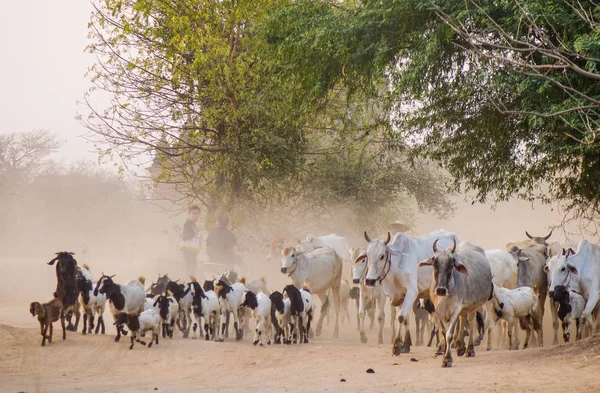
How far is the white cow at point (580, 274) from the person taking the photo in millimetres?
14789

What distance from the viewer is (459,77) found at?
15.1 meters

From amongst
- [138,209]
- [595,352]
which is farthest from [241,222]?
[138,209]

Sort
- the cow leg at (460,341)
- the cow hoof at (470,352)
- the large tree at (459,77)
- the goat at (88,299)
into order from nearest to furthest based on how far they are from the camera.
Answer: the cow hoof at (470,352) < the cow leg at (460,341) < the large tree at (459,77) < the goat at (88,299)

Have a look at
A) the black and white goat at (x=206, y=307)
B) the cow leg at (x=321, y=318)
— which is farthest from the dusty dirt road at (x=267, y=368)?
the cow leg at (x=321, y=318)

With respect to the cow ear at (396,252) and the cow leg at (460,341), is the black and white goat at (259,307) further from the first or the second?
the cow leg at (460,341)

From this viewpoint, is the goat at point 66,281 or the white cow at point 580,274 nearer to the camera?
the goat at point 66,281

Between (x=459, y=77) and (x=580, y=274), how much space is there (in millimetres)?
4293

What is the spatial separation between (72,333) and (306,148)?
10868mm

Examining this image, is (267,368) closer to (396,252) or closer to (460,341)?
(396,252)

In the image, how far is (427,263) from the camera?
464 inches

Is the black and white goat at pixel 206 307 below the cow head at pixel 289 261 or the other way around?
below

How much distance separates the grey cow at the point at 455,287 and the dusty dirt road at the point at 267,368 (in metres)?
0.49

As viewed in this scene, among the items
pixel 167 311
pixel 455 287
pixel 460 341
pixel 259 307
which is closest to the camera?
pixel 455 287

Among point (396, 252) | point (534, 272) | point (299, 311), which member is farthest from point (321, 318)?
point (396, 252)
